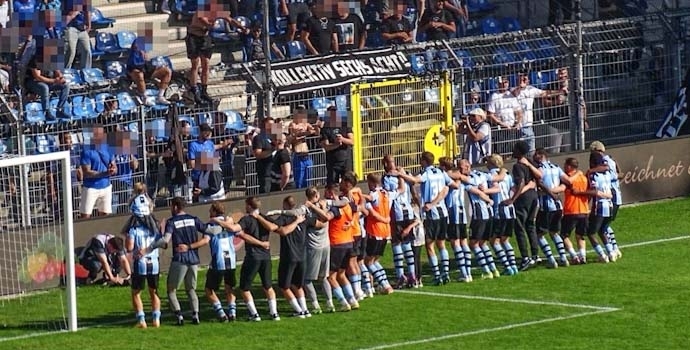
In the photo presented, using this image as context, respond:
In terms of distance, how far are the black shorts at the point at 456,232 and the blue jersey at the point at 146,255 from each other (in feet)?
13.3

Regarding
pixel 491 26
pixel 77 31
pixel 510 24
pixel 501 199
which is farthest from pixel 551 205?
pixel 510 24

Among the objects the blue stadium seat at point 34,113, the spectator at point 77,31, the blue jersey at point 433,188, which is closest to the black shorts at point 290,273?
the blue jersey at point 433,188

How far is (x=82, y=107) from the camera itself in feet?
77.6

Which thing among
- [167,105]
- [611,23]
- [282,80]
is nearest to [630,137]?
[611,23]

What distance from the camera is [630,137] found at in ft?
Result: 93.2

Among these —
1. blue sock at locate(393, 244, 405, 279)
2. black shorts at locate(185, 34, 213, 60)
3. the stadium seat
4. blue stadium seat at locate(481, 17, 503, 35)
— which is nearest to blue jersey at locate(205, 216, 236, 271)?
blue sock at locate(393, 244, 405, 279)

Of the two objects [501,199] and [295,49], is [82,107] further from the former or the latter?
[501,199]

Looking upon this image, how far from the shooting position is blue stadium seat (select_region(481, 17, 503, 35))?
30.5 meters

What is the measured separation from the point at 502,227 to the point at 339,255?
117 inches

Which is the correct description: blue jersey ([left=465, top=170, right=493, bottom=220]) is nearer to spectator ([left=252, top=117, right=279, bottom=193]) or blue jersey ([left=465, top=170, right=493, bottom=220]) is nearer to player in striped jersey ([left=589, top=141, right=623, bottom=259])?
player in striped jersey ([left=589, top=141, right=623, bottom=259])

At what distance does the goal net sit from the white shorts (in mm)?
1112

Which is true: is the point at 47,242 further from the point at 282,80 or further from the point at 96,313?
the point at 282,80

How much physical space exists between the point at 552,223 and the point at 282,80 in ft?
17.5

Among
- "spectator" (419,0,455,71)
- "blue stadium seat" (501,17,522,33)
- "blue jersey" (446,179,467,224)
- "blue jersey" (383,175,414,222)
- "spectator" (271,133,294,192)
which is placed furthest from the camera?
"blue stadium seat" (501,17,522,33)
